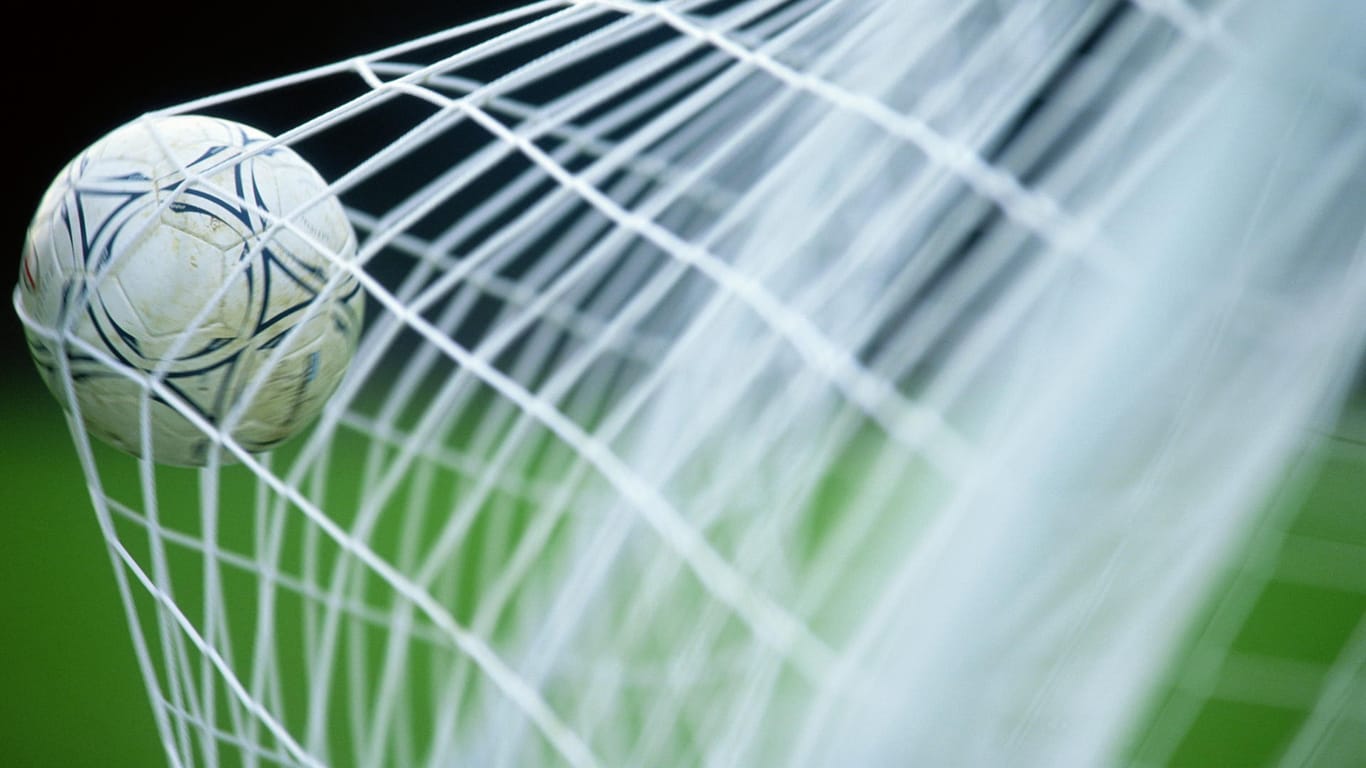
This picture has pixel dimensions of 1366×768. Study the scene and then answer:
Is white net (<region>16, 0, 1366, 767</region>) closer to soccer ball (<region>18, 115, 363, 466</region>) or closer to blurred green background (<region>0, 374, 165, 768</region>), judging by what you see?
soccer ball (<region>18, 115, 363, 466</region>)

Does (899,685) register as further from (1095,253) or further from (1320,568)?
(1320,568)

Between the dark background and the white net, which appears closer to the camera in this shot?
the white net

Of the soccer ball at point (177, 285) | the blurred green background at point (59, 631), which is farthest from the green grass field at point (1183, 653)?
the soccer ball at point (177, 285)

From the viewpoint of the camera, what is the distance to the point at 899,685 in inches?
21.9

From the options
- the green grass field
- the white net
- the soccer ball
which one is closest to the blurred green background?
the green grass field

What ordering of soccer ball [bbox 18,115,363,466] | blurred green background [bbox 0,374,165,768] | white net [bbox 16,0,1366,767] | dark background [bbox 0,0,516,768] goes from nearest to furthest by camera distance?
white net [bbox 16,0,1366,767]
soccer ball [bbox 18,115,363,466]
blurred green background [bbox 0,374,165,768]
dark background [bbox 0,0,516,768]

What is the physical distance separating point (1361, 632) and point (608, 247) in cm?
186

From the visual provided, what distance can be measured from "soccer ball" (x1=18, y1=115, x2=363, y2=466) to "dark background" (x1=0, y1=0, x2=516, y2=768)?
1.06 metres

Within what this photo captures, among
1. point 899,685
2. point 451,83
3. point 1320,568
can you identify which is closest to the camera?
point 899,685

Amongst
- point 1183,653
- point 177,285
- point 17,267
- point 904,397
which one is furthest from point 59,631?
point 17,267

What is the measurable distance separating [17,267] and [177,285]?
3.65m

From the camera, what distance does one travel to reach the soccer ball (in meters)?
1.01

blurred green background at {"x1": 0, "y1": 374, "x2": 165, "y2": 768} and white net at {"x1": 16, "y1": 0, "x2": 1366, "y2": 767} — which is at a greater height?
white net at {"x1": 16, "y1": 0, "x2": 1366, "y2": 767}

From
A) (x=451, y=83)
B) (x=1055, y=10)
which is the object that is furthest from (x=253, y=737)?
(x=1055, y=10)
